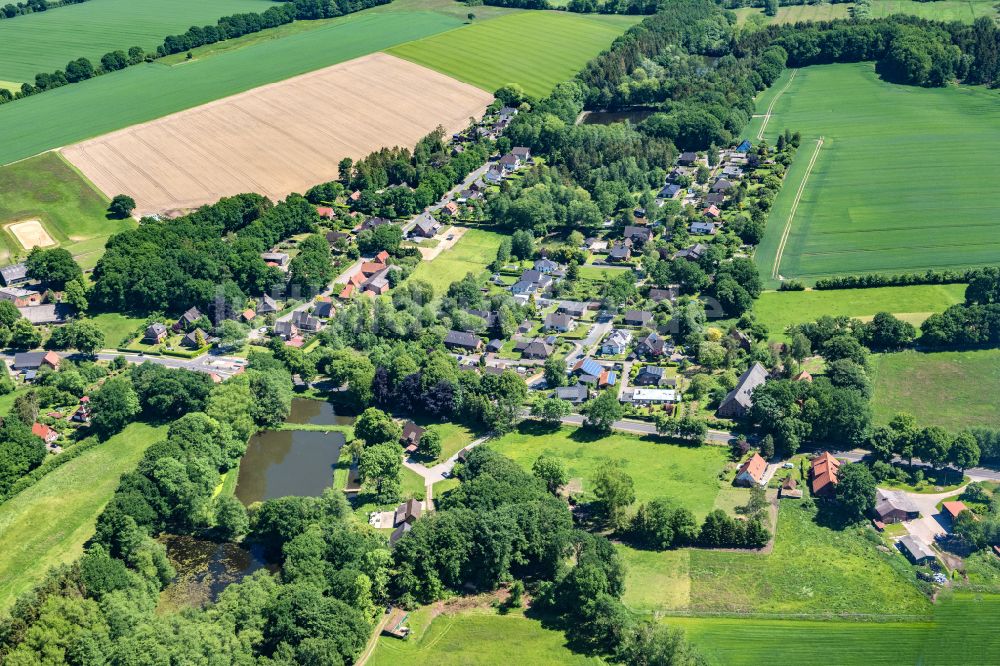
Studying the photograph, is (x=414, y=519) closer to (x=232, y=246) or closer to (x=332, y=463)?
(x=332, y=463)

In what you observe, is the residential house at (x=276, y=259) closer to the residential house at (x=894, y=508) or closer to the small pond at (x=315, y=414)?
the small pond at (x=315, y=414)

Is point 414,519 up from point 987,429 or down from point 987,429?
down

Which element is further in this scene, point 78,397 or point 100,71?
point 100,71

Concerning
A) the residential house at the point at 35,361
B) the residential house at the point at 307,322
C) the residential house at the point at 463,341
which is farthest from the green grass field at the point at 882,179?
the residential house at the point at 35,361

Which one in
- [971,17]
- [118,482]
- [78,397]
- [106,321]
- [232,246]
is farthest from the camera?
[971,17]

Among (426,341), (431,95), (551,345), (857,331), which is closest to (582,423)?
(551,345)

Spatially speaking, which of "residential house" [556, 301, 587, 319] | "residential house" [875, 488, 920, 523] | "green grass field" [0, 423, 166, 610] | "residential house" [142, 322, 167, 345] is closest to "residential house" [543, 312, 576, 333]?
"residential house" [556, 301, 587, 319]

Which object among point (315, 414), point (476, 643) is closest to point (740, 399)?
point (476, 643)
